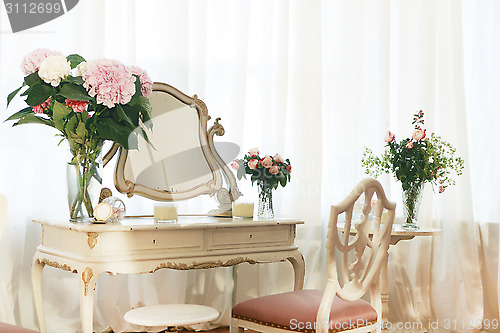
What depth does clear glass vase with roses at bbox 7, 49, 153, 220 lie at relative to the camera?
2.51 m

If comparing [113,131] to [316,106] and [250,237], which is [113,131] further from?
[316,106]

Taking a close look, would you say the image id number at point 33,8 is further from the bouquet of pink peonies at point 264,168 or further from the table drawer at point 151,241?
the table drawer at point 151,241

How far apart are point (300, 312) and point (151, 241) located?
70cm

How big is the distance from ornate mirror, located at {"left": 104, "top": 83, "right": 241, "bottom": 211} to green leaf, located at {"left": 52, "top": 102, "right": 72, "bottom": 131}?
0.45m

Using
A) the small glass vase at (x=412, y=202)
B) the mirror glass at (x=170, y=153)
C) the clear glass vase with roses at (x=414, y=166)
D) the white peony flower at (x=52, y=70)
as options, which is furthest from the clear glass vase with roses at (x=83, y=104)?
the small glass vase at (x=412, y=202)

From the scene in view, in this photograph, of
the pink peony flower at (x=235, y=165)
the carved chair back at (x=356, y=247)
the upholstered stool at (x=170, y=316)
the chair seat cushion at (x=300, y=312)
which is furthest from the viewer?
the pink peony flower at (x=235, y=165)

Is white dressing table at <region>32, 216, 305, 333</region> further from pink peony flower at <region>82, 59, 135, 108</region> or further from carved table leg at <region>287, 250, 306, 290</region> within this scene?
pink peony flower at <region>82, 59, 135, 108</region>

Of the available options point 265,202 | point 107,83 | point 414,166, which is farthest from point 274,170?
point 107,83

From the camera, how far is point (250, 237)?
2922 mm

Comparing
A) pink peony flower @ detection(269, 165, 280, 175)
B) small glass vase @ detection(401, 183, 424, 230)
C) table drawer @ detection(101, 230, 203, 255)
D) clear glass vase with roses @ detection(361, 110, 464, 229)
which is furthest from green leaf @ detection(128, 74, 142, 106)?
small glass vase @ detection(401, 183, 424, 230)

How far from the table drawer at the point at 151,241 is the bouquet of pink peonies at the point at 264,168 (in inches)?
19.9

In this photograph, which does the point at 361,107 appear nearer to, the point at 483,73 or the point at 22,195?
the point at 483,73

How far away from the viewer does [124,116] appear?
8.44 feet

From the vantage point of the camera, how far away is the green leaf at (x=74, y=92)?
250 cm
